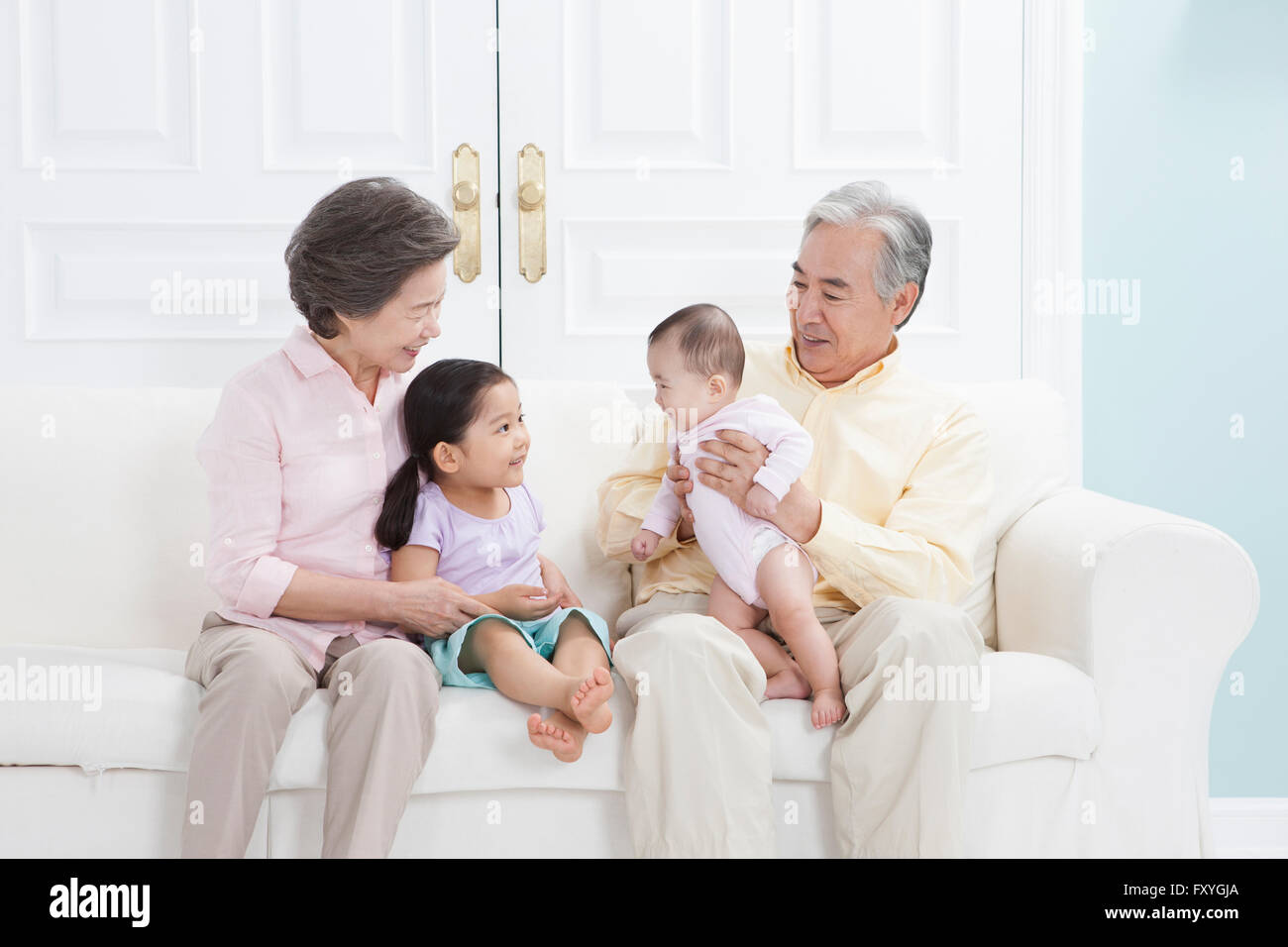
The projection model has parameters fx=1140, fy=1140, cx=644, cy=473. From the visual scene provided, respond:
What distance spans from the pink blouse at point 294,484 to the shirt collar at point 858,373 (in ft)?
2.25

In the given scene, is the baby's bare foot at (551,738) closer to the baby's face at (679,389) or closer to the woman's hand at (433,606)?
the woman's hand at (433,606)

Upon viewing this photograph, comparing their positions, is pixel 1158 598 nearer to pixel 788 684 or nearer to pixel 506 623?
pixel 788 684

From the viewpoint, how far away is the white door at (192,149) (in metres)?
2.45

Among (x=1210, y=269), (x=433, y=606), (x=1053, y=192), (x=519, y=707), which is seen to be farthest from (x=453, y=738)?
(x=1210, y=269)

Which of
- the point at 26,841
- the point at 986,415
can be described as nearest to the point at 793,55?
the point at 986,415

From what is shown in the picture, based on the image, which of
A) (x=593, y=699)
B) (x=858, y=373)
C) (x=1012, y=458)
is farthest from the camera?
(x=1012, y=458)

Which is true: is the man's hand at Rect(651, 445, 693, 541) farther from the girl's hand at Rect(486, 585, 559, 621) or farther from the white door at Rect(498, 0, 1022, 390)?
the white door at Rect(498, 0, 1022, 390)

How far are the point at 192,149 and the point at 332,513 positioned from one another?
1.19 metres

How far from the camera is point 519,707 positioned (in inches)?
61.8

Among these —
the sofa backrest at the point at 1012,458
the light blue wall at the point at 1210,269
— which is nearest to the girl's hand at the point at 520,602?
the sofa backrest at the point at 1012,458

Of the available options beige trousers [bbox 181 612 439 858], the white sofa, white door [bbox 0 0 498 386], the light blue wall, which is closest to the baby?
the white sofa

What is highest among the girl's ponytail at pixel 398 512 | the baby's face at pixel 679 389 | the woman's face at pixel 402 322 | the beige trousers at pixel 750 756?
the woman's face at pixel 402 322

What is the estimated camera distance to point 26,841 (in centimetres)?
154
